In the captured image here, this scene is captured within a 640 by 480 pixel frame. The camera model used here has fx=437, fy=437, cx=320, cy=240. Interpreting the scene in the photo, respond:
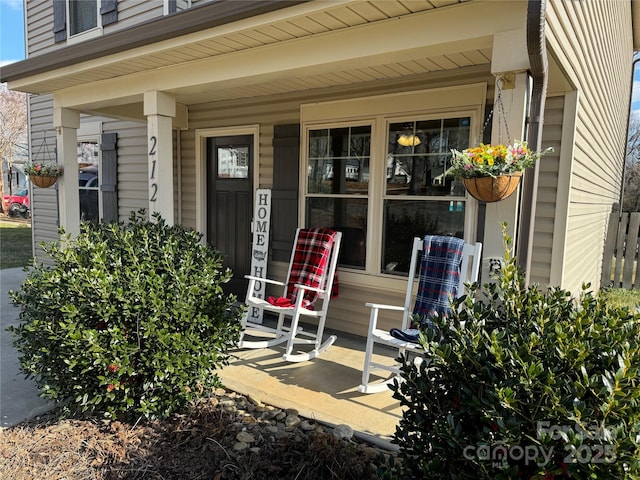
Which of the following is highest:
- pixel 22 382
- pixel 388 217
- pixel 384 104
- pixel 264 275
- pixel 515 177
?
pixel 384 104

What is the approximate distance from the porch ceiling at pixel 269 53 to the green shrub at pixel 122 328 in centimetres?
147

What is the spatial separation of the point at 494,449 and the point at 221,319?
1764 mm

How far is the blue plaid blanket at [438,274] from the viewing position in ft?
10.4

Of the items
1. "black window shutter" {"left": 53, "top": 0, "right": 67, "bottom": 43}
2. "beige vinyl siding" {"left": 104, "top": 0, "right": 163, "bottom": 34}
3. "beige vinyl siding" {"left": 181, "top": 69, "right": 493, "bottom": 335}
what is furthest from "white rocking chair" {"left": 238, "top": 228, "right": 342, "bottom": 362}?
"black window shutter" {"left": 53, "top": 0, "right": 67, "bottom": 43}

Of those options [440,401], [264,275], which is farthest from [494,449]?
[264,275]

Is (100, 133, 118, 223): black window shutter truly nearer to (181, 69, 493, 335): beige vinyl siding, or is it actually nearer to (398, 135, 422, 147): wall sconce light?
(181, 69, 493, 335): beige vinyl siding

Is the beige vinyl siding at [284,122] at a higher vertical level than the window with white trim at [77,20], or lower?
lower

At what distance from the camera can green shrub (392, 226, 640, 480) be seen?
117 centimetres

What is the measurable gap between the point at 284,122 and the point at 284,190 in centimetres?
70

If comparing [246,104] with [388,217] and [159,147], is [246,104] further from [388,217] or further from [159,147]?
[388,217]

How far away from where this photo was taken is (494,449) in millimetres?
1294

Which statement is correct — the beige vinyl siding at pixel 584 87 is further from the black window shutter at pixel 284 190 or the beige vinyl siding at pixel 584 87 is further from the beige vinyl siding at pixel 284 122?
the black window shutter at pixel 284 190

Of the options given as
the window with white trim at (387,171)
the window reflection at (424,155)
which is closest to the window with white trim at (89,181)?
the window with white trim at (387,171)

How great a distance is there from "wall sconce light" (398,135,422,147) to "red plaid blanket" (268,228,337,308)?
986mm
